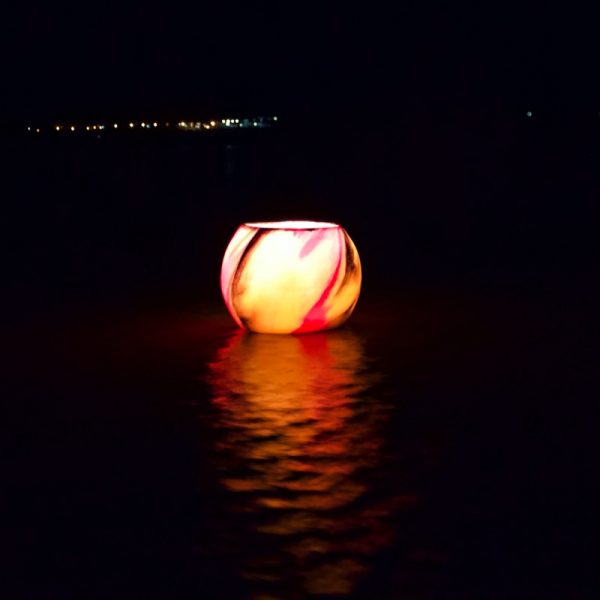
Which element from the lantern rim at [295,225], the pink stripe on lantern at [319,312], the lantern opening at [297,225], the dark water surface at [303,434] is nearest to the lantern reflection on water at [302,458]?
the dark water surface at [303,434]

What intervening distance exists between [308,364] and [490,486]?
142 inches

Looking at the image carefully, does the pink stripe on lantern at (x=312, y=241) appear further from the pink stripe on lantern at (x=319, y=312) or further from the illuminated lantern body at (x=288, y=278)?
the pink stripe on lantern at (x=319, y=312)

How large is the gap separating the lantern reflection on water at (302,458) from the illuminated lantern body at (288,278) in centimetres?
33

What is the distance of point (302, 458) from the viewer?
26.3ft

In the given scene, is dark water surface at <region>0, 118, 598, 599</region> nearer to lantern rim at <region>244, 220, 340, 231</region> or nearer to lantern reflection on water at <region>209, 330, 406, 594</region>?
lantern reflection on water at <region>209, 330, 406, 594</region>

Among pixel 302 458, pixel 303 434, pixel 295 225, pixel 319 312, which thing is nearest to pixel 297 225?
pixel 295 225

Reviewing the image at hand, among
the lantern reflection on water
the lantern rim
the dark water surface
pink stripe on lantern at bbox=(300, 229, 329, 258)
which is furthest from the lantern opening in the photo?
the lantern reflection on water

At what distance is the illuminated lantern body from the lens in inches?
476

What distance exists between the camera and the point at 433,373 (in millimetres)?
10617

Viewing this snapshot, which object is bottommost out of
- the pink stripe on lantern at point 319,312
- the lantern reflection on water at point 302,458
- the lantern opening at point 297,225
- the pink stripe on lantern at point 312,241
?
the lantern reflection on water at point 302,458

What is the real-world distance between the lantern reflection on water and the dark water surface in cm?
2

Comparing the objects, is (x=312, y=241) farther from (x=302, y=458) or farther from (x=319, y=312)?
(x=302, y=458)

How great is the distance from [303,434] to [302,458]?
592mm

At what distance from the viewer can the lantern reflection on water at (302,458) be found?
6.32m
